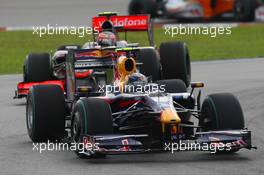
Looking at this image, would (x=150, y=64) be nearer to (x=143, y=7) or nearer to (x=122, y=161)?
(x=122, y=161)

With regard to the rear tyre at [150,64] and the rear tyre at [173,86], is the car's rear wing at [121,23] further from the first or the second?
the rear tyre at [173,86]

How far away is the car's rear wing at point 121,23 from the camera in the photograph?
59.6ft

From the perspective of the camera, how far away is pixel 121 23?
18.8 metres

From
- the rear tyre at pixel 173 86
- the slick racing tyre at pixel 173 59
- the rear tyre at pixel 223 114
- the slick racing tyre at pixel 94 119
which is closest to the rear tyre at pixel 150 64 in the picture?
the slick racing tyre at pixel 173 59

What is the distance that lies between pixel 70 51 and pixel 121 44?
3.59 meters

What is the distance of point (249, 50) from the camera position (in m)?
26.8

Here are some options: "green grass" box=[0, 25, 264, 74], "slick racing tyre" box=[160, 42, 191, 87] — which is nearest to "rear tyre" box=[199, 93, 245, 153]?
"slick racing tyre" box=[160, 42, 191, 87]

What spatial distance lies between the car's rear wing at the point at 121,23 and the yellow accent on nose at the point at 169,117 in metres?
6.84

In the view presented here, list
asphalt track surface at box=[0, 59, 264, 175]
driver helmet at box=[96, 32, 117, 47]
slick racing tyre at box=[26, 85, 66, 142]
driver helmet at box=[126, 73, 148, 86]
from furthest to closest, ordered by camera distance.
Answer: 1. driver helmet at box=[96, 32, 117, 47]
2. slick racing tyre at box=[26, 85, 66, 142]
3. driver helmet at box=[126, 73, 148, 86]
4. asphalt track surface at box=[0, 59, 264, 175]

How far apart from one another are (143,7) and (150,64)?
60.4 feet

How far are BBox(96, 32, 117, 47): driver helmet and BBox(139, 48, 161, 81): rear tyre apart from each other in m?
0.50

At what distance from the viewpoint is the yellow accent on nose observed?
11.0 meters

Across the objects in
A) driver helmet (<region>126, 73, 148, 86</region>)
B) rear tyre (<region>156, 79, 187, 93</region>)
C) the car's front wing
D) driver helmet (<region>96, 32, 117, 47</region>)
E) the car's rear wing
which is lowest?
the car's front wing

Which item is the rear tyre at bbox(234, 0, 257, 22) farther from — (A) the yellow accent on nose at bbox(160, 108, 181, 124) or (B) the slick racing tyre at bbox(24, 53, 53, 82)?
(A) the yellow accent on nose at bbox(160, 108, 181, 124)
